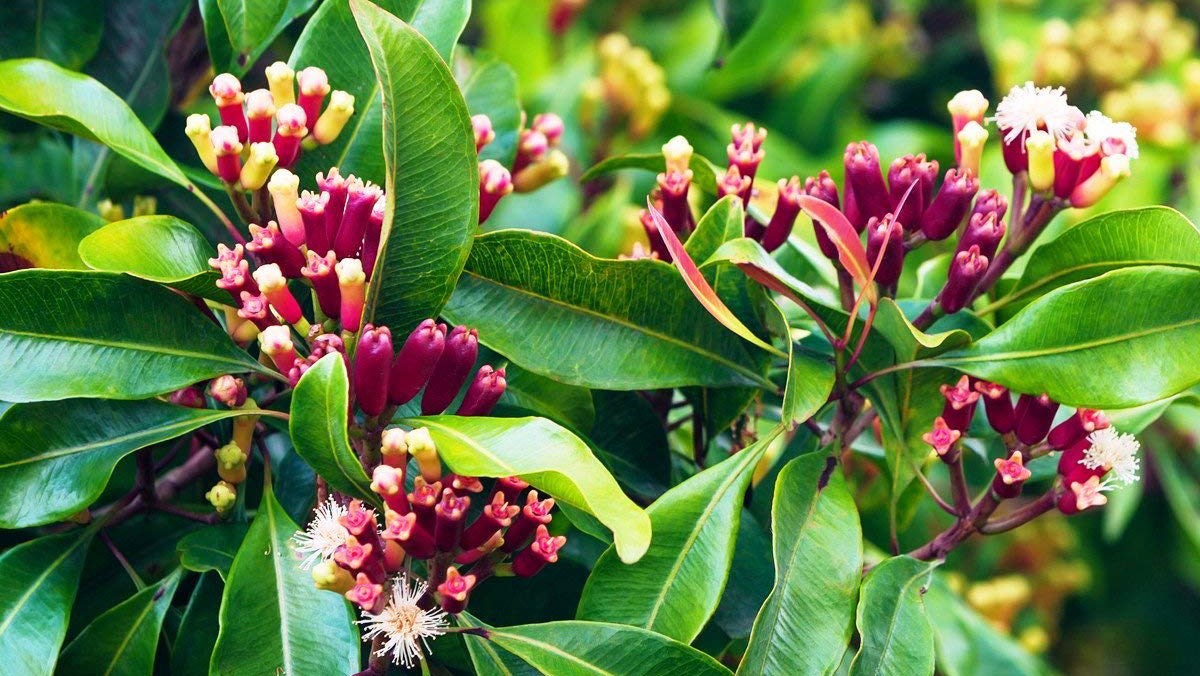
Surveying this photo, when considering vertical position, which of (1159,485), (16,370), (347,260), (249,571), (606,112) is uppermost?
(347,260)

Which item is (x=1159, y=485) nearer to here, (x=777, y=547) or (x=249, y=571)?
(x=777, y=547)

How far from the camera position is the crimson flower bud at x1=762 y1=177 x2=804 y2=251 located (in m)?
1.18

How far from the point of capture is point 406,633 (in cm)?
91

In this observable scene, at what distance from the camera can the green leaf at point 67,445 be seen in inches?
39.3

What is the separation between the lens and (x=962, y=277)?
108 cm

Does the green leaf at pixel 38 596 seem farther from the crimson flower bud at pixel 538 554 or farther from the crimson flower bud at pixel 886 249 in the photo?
the crimson flower bud at pixel 886 249

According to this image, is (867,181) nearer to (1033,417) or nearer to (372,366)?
(1033,417)

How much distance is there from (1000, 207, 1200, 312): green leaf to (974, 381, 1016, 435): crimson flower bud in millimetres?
130

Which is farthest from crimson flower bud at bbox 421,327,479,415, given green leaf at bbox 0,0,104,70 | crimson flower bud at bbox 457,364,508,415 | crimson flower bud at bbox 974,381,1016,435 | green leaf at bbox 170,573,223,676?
green leaf at bbox 0,0,104,70

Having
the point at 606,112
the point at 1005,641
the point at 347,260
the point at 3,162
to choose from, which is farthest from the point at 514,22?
the point at 347,260

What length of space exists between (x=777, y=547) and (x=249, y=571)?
428mm

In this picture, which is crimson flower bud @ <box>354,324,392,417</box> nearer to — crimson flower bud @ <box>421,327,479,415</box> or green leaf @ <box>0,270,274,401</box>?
crimson flower bud @ <box>421,327,479,415</box>

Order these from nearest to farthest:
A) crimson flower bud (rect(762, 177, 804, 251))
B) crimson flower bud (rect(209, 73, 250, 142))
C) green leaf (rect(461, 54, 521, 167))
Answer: crimson flower bud (rect(209, 73, 250, 142)), crimson flower bud (rect(762, 177, 804, 251)), green leaf (rect(461, 54, 521, 167))

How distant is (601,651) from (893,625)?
0.85 feet
